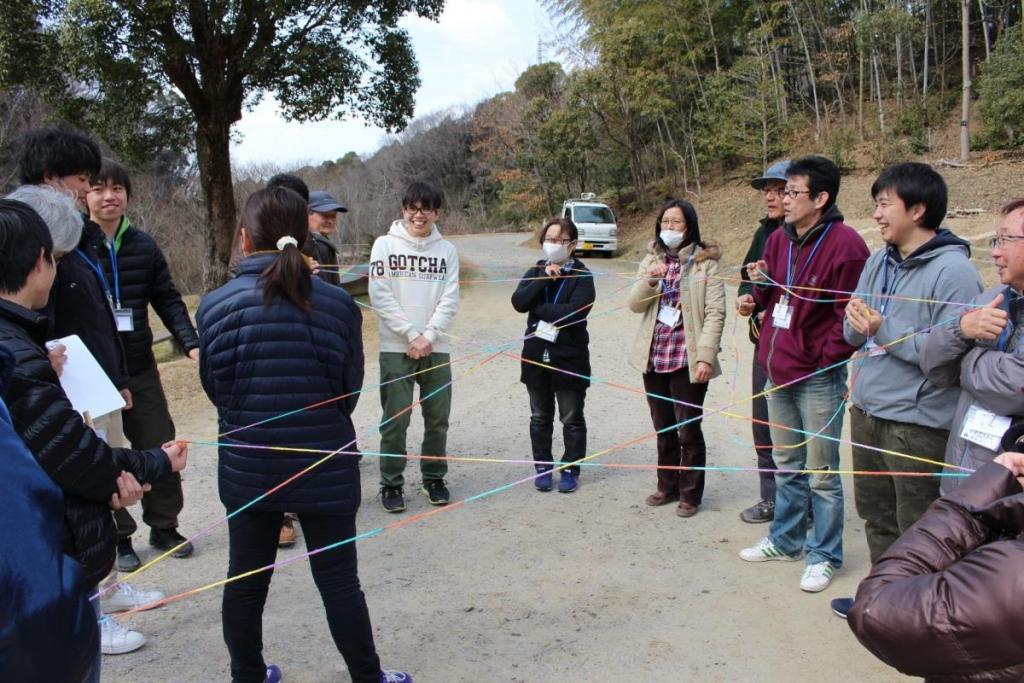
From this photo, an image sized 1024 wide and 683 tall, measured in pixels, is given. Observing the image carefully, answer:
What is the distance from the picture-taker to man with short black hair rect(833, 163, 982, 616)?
2.68 meters

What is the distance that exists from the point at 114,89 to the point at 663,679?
448 inches

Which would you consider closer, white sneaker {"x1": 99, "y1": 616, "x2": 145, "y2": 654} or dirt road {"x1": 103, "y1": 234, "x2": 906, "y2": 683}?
dirt road {"x1": 103, "y1": 234, "x2": 906, "y2": 683}

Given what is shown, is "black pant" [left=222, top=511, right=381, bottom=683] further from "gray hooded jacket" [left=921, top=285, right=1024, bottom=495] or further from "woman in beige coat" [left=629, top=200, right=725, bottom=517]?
"woman in beige coat" [left=629, top=200, right=725, bottom=517]

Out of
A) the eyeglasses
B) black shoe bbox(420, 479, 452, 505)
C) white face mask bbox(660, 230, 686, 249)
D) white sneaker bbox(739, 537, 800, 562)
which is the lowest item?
white sneaker bbox(739, 537, 800, 562)

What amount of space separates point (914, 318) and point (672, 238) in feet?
5.10

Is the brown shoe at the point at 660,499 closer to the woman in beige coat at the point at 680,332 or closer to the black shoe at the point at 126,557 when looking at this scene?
the woman in beige coat at the point at 680,332

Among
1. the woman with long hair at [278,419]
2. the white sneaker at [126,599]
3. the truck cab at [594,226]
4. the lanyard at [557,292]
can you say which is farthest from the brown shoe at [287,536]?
the truck cab at [594,226]

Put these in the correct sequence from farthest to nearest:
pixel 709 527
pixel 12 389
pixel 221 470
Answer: pixel 709 527 → pixel 221 470 → pixel 12 389

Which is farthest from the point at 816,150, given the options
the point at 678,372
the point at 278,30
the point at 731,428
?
the point at 678,372

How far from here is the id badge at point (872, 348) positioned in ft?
9.41

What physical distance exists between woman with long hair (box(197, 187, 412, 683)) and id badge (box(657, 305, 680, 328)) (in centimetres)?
223

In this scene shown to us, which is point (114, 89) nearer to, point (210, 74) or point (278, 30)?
point (210, 74)

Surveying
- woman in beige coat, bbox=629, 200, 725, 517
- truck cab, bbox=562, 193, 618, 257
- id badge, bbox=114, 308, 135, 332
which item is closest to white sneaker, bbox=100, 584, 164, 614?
id badge, bbox=114, 308, 135, 332

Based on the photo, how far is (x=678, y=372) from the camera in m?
4.17
